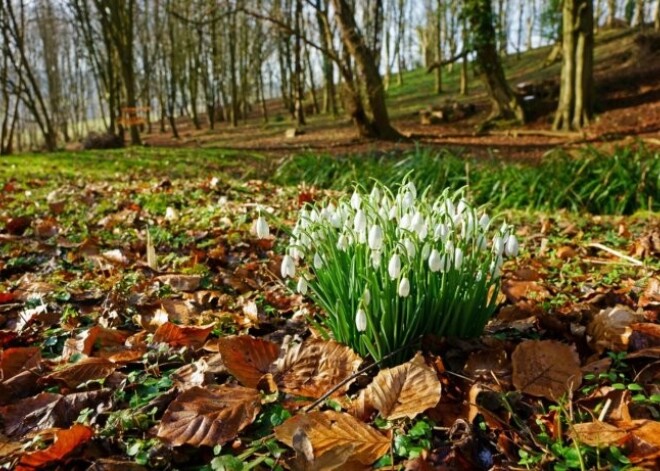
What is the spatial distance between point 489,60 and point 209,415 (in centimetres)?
1511

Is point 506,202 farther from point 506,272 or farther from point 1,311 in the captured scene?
point 1,311

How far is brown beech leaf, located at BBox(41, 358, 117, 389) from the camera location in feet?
5.46

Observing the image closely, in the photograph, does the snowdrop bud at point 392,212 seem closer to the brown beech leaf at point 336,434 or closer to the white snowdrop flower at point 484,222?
the white snowdrop flower at point 484,222

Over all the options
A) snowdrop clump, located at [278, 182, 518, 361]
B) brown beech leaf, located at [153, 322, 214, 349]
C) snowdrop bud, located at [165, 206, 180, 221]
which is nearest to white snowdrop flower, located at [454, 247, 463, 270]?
snowdrop clump, located at [278, 182, 518, 361]

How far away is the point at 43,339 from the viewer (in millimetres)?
2055

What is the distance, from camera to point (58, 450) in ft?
4.16

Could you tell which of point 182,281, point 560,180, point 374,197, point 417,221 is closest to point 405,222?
point 417,221

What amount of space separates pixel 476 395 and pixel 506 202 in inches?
186

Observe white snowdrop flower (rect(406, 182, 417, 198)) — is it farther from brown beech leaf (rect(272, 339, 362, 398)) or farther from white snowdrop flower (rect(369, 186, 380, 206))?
brown beech leaf (rect(272, 339, 362, 398))

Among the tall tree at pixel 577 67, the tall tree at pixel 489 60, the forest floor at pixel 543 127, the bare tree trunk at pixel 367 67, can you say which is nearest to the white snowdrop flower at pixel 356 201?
the forest floor at pixel 543 127

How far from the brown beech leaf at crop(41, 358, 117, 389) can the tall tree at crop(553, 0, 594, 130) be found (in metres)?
13.2

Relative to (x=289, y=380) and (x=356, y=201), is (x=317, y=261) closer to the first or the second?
(x=356, y=201)

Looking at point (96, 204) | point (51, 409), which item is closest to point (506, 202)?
point (96, 204)

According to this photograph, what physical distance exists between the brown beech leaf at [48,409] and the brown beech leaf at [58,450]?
18 centimetres
